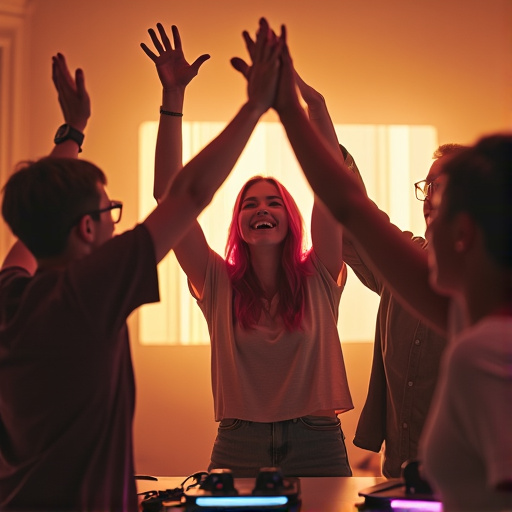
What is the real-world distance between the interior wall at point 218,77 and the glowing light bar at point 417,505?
1800 mm

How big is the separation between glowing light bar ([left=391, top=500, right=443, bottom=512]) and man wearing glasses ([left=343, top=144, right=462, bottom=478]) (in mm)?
545

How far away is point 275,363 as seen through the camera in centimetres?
181

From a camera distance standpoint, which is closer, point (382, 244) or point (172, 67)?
point (382, 244)

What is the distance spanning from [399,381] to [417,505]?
0.62m

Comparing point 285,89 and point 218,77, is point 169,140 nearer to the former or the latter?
point 285,89

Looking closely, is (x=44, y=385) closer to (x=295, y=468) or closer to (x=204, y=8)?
(x=295, y=468)

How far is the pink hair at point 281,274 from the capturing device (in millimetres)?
1855

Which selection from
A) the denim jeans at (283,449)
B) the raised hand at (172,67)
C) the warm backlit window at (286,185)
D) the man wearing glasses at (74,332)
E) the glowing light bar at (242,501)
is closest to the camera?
the man wearing glasses at (74,332)

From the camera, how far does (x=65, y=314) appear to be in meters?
1.03

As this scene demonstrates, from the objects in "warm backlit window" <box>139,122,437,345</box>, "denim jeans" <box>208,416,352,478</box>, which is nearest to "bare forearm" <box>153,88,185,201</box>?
"denim jeans" <box>208,416,352,478</box>

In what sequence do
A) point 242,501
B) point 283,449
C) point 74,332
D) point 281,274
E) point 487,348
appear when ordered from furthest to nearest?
1. point 281,274
2. point 283,449
3. point 242,501
4. point 74,332
5. point 487,348

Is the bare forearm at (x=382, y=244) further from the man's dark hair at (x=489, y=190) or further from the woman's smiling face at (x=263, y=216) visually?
the woman's smiling face at (x=263, y=216)

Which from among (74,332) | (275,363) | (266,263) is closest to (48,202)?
(74,332)

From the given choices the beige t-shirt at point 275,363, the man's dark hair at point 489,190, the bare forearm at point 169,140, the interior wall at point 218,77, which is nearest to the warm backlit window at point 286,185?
the interior wall at point 218,77
